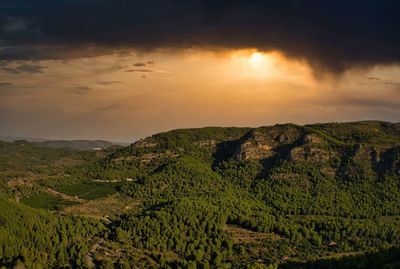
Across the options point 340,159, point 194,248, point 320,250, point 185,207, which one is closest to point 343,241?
point 320,250

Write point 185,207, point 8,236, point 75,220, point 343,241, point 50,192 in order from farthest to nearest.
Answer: point 50,192 < point 185,207 < point 75,220 < point 343,241 < point 8,236

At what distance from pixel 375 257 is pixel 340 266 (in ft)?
38.2

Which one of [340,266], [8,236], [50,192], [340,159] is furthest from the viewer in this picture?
[340,159]

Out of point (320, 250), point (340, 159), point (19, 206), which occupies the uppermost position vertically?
point (340, 159)

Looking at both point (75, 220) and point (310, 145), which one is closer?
point (75, 220)

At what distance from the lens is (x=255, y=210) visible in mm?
149875

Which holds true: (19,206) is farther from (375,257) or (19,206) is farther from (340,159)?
(340,159)

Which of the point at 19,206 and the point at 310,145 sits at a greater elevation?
the point at 310,145

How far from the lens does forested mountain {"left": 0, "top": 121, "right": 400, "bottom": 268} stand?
9488 cm

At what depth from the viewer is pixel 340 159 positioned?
184125mm

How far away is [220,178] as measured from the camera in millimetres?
193500

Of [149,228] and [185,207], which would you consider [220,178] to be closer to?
[185,207]

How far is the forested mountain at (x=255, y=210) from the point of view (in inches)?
3735

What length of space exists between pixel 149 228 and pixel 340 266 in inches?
2503
